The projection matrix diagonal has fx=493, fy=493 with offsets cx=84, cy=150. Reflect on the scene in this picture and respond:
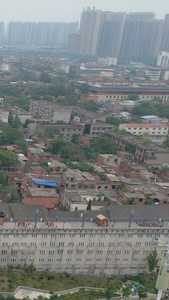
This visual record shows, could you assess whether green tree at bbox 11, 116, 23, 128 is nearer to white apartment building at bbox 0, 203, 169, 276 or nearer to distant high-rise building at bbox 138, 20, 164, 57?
white apartment building at bbox 0, 203, 169, 276

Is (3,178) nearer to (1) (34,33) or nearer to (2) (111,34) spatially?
(2) (111,34)

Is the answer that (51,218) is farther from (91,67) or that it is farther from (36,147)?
(91,67)

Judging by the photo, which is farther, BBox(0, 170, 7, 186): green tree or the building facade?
the building facade

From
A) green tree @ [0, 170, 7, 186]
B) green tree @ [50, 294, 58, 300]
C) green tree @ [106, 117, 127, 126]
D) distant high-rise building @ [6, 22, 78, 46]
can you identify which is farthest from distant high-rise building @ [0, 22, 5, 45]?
green tree @ [50, 294, 58, 300]

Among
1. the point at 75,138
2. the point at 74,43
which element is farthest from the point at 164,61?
the point at 75,138

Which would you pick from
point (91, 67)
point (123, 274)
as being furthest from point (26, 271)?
point (91, 67)
